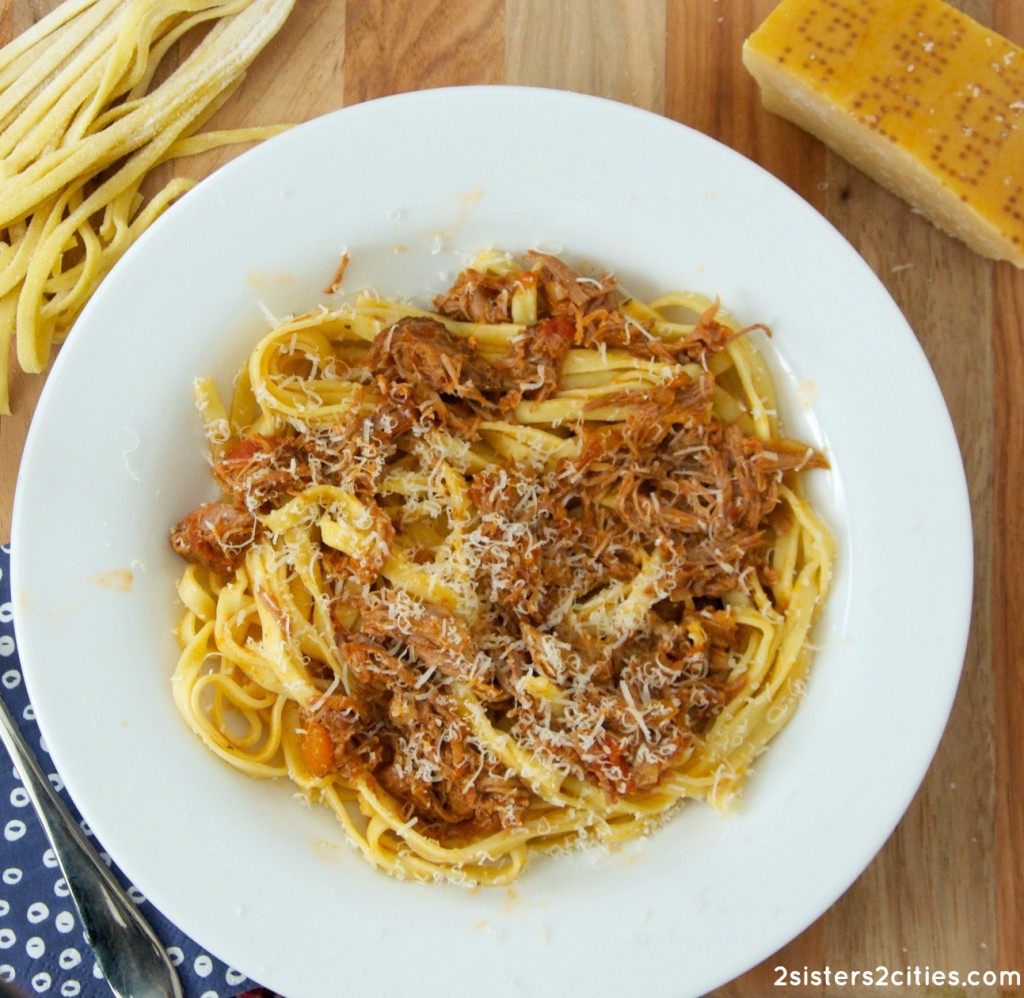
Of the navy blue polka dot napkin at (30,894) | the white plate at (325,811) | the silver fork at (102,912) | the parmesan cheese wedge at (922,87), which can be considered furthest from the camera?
the navy blue polka dot napkin at (30,894)

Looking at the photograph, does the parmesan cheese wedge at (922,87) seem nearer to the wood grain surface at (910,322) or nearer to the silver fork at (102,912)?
the wood grain surface at (910,322)

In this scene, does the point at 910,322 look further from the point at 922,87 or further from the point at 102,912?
the point at 102,912

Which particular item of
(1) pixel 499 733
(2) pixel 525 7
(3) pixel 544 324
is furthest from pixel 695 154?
(1) pixel 499 733

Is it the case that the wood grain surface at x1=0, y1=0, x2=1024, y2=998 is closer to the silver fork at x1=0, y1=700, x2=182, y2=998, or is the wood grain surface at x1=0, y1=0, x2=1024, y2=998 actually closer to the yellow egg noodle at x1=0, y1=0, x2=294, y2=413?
the yellow egg noodle at x1=0, y1=0, x2=294, y2=413

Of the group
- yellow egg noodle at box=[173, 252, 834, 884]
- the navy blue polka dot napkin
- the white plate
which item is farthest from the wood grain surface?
the navy blue polka dot napkin
